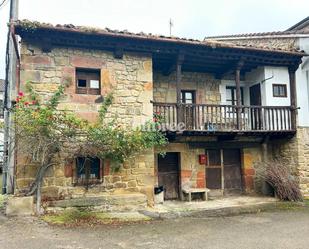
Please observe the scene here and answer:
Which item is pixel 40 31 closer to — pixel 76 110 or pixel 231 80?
pixel 76 110

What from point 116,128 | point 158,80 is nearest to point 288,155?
point 158,80

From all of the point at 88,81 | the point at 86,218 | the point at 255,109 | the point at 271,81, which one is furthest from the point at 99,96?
the point at 271,81

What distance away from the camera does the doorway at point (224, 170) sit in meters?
11.1

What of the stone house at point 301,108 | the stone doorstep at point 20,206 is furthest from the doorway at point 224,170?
the stone doorstep at point 20,206

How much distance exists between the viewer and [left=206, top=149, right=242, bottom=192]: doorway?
11138 mm

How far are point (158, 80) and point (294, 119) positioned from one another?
202 inches

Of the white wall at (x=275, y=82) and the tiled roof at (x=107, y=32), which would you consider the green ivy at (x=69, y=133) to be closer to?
the tiled roof at (x=107, y=32)

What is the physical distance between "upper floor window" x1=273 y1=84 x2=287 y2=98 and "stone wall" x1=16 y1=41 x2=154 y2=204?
4.85 m

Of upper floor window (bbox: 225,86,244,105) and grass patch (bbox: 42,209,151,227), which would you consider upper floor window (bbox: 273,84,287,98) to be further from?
grass patch (bbox: 42,209,151,227)

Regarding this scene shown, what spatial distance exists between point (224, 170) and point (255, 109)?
264 centimetres

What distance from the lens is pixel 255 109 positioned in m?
10.5

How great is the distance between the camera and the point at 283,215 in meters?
8.08

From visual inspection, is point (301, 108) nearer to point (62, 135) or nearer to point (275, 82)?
point (275, 82)

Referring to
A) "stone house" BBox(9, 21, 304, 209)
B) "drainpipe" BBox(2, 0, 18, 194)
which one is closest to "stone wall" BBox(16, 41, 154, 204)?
"stone house" BBox(9, 21, 304, 209)
